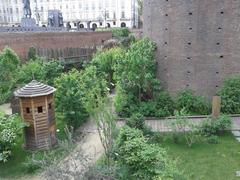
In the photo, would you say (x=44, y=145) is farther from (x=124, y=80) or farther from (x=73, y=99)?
(x=124, y=80)

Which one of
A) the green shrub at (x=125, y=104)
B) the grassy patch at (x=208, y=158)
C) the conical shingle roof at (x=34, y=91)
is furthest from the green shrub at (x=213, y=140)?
the conical shingle roof at (x=34, y=91)

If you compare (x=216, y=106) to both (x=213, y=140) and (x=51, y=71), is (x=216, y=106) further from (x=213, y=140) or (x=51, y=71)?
(x=51, y=71)

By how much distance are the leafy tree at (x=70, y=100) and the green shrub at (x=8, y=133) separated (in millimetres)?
2490

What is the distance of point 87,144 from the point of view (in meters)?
14.7

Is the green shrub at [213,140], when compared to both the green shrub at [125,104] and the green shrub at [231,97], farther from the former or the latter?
the green shrub at [125,104]

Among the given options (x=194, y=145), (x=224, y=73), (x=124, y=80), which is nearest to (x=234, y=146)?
(x=194, y=145)

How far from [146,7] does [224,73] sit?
6.69m

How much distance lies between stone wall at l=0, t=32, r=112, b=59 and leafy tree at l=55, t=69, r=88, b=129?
12.0 metres

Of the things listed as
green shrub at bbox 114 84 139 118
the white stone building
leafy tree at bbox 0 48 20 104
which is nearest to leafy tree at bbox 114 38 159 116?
green shrub at bbox 114 84 139 118

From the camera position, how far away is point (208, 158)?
12781mm

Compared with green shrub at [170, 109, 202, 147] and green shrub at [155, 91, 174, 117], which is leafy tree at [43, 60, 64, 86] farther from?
green shrub at [170, 109, 202, 147]

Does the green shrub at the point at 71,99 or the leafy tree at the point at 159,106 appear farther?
the leafy tree at the point at 159,106

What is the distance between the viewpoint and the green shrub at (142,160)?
9582 mm

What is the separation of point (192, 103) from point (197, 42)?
11.7 ft
